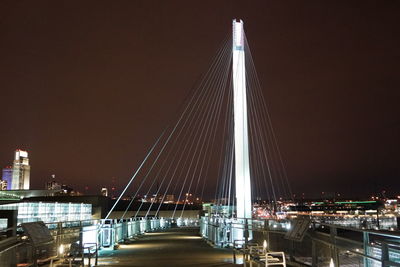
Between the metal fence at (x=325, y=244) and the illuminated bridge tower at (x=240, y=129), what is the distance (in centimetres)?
493

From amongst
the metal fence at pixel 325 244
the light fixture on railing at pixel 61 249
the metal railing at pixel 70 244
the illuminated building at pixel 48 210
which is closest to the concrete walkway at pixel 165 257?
the metal railing at pixel 70 244

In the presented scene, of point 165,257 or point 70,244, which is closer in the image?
point 70,244

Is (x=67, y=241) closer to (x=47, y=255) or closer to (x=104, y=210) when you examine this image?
(x=47, y=255)

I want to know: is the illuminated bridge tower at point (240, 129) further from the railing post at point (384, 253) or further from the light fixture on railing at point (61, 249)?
the railing post at point (384, 253)

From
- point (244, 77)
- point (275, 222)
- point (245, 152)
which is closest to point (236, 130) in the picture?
point (245, 152)

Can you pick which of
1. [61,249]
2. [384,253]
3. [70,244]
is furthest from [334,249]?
[70,244]

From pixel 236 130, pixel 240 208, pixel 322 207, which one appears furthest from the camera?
pixel 322 207

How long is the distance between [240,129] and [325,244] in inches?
677

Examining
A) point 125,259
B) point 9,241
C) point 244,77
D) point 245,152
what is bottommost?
point 125,259

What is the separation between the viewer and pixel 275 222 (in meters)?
14.0

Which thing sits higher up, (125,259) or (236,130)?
(236,130)

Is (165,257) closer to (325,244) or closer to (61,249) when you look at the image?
(61,249)

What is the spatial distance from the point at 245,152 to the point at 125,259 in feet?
37.7

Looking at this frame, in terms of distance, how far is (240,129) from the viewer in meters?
25.4
